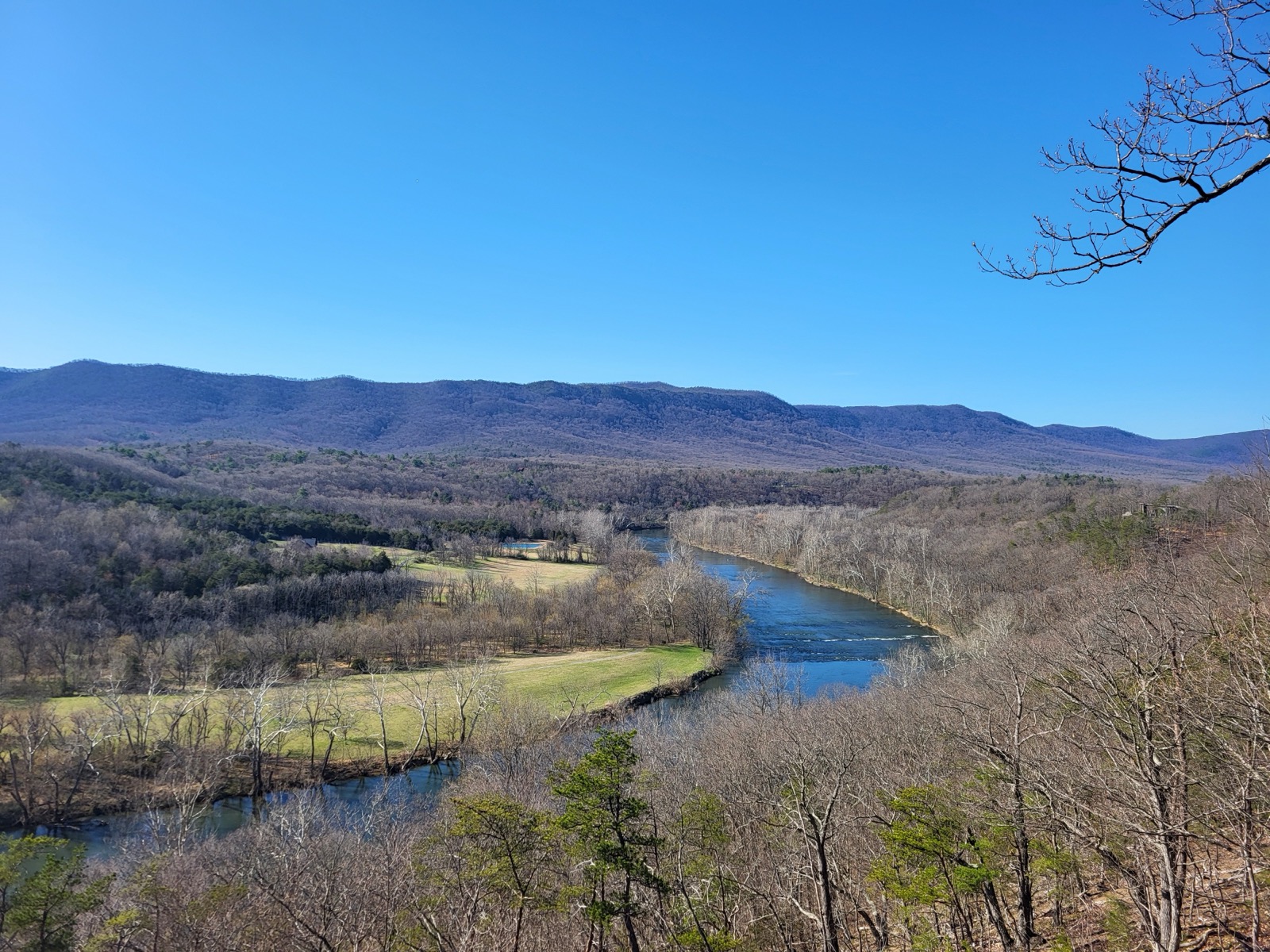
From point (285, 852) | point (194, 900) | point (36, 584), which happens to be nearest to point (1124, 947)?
point (194, 900)

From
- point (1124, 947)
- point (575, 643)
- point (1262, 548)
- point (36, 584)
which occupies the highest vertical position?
point (1262, 548)

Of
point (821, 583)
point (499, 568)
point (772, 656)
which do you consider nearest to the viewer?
point (772, 656)

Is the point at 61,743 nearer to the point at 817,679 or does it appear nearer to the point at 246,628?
the point at 246,628

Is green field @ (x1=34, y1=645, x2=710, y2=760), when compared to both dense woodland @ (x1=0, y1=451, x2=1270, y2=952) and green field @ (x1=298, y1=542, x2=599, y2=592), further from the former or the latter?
green field @ (x1=298, y1=542, x2=599, y2=592)

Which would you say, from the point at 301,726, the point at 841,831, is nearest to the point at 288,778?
the point at 301,726

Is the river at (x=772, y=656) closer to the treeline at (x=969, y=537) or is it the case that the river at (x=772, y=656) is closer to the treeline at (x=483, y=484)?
the treeline at (x=969, y=537)

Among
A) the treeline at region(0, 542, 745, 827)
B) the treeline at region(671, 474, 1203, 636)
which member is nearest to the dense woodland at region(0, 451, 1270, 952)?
the treeline at region(0, 542, 745, 827)

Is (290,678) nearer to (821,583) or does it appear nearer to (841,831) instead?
(841,831)
